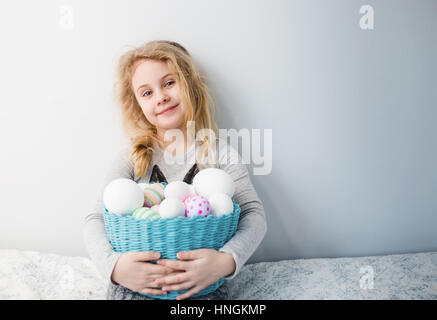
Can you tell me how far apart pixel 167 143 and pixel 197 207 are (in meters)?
0.42

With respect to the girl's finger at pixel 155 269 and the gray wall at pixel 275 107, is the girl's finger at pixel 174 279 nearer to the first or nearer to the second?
the girl's finger at pixel 155 269

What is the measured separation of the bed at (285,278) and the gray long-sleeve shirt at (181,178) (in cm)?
19

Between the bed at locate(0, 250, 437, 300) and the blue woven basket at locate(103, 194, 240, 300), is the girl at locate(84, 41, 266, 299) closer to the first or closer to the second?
the blue woven basket at locate(103, 194, 240, 300)

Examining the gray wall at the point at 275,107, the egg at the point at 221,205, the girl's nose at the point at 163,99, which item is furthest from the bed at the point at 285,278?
the girl's nose at the point at 163,99

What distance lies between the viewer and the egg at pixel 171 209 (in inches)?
34.9

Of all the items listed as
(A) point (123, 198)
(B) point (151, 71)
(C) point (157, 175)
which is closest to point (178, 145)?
(C) point (157, 175)

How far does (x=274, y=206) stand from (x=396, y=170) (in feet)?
1.63

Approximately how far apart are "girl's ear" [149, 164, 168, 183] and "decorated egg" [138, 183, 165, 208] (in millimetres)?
134

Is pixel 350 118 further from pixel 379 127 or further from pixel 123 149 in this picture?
pixel 123 149

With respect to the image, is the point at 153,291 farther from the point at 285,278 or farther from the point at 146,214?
the point at 285,278

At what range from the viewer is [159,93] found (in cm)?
116

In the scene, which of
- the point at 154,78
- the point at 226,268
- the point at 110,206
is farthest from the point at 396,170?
the point at 110,206

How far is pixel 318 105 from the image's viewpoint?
1.34 m

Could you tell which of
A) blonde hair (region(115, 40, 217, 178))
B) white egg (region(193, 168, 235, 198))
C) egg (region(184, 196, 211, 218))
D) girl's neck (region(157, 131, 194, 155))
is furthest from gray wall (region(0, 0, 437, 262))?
egg (region(184, 196, 211, 218))
